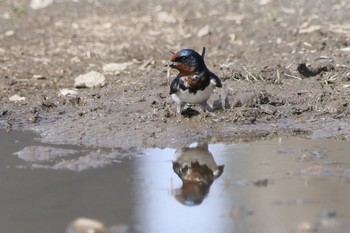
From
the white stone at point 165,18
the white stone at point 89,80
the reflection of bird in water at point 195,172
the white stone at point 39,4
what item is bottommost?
the white stone at point 39,4

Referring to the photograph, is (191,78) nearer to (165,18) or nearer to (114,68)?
(114,68)

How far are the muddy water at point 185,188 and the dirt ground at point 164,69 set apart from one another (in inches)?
17.8

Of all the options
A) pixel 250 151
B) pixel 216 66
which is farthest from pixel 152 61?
pixel 250 151

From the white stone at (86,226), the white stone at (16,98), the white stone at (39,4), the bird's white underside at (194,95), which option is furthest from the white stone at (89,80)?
the white stone at (39,4)

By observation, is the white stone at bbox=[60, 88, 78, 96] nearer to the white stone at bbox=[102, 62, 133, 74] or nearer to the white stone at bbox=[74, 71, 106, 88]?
the white stone at bbox=[74, 71, 106, 88]

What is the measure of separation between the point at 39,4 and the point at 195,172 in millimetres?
8407

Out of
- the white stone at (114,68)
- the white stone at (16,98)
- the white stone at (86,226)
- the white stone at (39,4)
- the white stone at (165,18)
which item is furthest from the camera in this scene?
the white stone at (39,4)

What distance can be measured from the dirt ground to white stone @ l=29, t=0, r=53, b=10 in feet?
0.29

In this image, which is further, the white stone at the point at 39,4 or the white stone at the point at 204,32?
the white stone at the point at 39,4

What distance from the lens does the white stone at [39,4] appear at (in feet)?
45.4

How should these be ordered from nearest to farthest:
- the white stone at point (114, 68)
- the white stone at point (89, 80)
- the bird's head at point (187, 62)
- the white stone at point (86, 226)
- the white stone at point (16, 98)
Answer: the white stone at point (86, 226) < the bird's head at point (187, 62) < the white stone at point (16, 98) < the white stone at point (89, 80) < the white stone at point (114, 68)

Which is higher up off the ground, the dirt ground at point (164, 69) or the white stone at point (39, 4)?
the dirt ground at point (164, 69)

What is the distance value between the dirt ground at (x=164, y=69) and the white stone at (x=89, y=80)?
11 cm

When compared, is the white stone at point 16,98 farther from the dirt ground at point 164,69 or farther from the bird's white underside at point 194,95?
the bird's white underside at point 194,95
